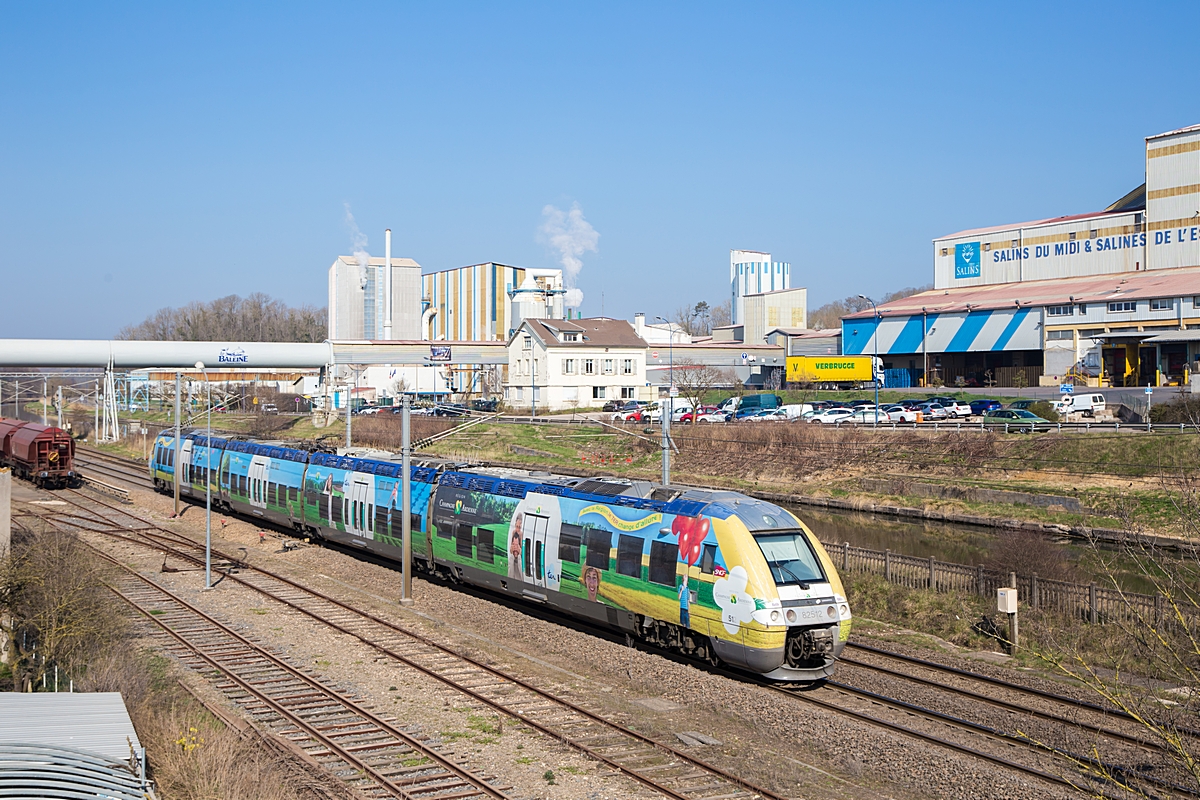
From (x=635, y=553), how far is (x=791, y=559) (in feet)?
11.1

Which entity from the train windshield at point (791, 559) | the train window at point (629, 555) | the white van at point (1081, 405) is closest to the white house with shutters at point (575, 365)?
the white van at point (1081, 405)

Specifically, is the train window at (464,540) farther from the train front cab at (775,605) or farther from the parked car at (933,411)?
the parked car at (933,411)

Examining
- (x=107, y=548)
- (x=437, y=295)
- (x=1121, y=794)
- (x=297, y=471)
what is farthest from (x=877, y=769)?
(x=437, y=295)

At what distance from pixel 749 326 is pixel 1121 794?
10827 centimetres

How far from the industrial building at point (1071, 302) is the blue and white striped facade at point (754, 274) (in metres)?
83.9

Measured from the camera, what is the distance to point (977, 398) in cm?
6906

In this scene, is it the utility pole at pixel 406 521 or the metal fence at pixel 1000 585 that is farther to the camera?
the utility pole at pixel 406 521

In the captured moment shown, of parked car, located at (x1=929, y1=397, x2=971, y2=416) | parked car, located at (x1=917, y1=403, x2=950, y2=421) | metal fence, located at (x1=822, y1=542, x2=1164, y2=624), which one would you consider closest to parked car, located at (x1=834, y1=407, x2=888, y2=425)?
parked car, located at (x1=917, y1=403, x2=950, y2=421)

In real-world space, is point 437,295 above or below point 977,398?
above

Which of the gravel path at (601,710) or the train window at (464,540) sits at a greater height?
the train window at (464,540)

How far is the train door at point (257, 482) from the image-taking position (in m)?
39.7

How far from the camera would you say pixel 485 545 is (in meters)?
25.9

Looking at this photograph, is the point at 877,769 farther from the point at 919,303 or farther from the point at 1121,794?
the point at 919,303

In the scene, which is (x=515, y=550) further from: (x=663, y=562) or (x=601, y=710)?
(x=601, y=710)
